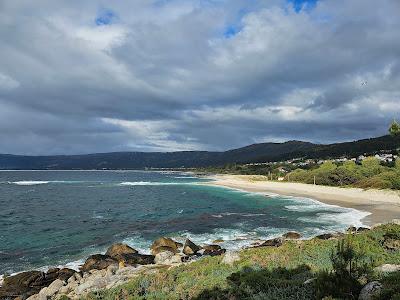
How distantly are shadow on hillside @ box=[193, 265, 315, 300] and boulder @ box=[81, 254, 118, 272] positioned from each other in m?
13.2

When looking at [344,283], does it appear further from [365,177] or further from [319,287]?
[365,177]

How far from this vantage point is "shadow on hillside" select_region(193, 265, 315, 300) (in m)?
12.5

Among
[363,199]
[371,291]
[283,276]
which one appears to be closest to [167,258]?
[283,276]

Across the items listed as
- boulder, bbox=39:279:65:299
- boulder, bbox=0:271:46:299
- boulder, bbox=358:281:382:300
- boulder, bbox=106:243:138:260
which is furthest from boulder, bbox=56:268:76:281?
boulder, bbox=358:281:382:300

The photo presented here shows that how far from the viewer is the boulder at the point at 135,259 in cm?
2641

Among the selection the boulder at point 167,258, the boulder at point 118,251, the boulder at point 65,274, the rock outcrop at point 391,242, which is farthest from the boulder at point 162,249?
the rock outcrop at point 391,242

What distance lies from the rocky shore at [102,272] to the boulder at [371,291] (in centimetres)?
306

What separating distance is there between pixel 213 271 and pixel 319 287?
6512 millimetres

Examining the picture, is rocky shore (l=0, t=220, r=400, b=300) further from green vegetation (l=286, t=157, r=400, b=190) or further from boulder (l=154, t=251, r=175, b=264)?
green vegetation (l=286, t=157, r=400, b=190)

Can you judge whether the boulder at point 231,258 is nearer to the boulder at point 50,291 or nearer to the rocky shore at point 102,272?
the rocky shore at point 102,272

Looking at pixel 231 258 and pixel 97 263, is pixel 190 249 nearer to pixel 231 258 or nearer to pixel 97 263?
pixel 97 263

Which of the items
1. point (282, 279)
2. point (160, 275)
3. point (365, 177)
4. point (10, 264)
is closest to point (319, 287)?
point (282, 279)

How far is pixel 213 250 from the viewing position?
98.3ft

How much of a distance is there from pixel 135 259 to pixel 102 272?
189 inches
